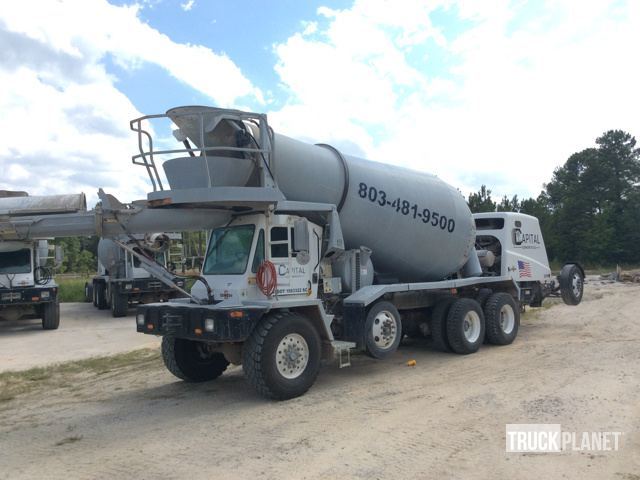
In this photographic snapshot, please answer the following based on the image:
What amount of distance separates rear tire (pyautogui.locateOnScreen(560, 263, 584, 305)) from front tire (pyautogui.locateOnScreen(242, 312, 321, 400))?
8277 millimetres

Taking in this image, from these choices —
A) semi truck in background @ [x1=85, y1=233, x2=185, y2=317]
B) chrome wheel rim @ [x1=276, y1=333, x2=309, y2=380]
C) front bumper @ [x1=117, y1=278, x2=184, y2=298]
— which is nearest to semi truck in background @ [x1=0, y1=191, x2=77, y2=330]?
semi truck in background @ [x1=85, y1=233, x2=185, y2=317]

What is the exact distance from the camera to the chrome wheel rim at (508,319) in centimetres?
1135

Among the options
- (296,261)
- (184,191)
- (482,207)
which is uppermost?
(482,207)

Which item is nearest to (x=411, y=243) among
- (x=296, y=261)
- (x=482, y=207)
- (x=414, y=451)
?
(x=296, y=261)

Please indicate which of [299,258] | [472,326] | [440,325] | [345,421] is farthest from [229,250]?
[472,326]

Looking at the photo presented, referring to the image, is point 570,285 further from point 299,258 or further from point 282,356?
point 282,356

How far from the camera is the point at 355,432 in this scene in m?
5.81

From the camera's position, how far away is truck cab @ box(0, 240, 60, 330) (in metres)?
15.1

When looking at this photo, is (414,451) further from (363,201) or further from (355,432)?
(363,201)

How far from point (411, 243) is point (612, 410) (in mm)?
4312

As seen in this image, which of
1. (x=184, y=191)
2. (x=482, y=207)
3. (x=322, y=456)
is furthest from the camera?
(x=482, y=207)

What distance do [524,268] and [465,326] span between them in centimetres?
303

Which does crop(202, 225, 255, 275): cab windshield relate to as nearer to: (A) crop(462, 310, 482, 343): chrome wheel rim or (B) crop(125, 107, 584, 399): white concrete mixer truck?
(B) crop(125, 107, 584, 399): white concrete mixer truck

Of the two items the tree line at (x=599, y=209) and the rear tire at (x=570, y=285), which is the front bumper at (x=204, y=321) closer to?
the rear tire at (x=570, y=285)
